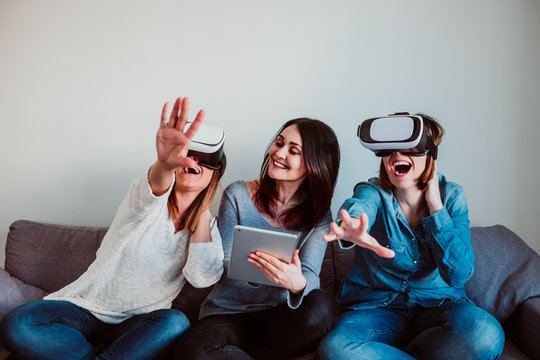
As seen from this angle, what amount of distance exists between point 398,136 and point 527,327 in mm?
903

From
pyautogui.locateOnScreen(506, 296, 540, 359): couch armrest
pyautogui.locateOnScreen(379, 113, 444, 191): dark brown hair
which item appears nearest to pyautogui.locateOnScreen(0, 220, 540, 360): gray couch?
pyautogui.locateOnScreen(506, 296, 540, 359): couch armrest

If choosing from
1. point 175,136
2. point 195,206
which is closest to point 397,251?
point 195,206

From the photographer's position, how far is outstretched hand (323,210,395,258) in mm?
1112

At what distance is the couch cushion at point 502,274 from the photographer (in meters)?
1.54

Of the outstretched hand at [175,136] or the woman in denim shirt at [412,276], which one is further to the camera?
the woman in denim shirt at [412,276]

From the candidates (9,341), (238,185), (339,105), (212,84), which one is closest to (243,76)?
(212,84)

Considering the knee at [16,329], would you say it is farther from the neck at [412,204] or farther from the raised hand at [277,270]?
the neck at [412,204]

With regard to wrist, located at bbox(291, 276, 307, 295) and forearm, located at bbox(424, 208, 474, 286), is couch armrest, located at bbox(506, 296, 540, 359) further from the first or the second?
wrist, located at bbox(291, 276, 307, 295)

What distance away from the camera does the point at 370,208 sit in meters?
1.35

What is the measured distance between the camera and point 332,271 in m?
1.74

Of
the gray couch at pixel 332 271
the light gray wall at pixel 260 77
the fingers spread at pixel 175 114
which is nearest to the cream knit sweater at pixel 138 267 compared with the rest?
the gray couch at pixel 332 271

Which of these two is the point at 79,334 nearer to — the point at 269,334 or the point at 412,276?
the point at 269,334

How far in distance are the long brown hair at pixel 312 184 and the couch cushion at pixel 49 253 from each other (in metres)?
0.79

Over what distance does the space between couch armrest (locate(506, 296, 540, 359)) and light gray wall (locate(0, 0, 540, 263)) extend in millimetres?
639
